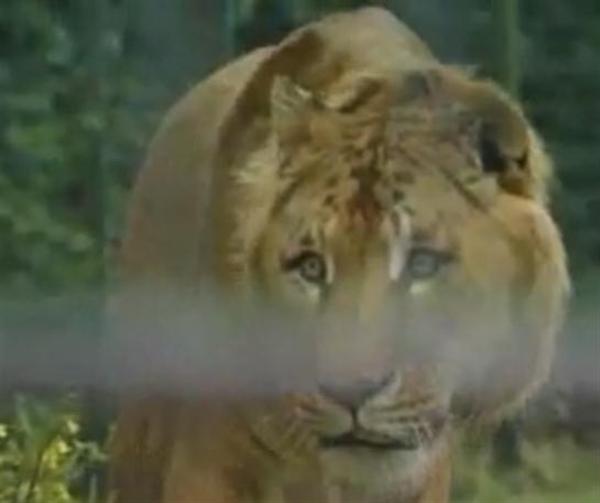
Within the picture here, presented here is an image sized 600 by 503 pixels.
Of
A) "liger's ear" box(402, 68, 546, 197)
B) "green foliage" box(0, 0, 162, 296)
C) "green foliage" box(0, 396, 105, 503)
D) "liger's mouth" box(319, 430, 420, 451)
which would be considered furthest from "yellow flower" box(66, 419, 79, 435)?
"liger's ear" box(402, 68, 546, 197)

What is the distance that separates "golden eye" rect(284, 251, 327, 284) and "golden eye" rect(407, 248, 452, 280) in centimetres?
6

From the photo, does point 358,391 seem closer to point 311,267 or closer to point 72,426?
point 311,267

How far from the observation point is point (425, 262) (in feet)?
7.43

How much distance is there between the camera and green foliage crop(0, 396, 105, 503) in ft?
7.91

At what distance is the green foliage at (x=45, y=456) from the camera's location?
241 centimetres

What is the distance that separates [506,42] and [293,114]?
193 millimetres

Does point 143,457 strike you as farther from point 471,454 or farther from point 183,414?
point 471,454

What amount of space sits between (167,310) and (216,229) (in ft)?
0.26

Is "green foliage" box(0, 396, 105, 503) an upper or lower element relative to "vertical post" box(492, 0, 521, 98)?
lower

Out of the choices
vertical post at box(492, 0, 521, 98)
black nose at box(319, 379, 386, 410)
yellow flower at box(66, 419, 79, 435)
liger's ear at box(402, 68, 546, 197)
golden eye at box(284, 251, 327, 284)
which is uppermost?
vertical post at box(492, 0, 521, 98)

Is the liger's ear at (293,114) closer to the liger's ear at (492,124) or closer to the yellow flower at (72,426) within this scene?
the liger's ear at (492,124)

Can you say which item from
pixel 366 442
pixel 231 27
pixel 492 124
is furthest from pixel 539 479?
pixel 231 27

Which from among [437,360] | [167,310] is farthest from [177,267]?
[437,360]

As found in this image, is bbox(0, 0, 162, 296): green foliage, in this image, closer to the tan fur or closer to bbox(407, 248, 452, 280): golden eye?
the tan fur
